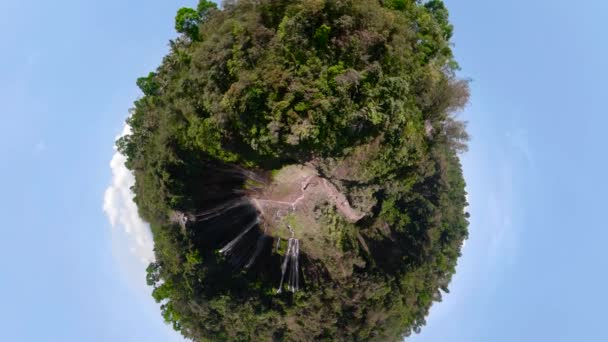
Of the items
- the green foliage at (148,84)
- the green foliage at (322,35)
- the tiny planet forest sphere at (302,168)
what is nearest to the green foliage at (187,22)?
the tiny planet forest sphere at (302,168)

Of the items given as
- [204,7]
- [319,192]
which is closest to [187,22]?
[204,7]

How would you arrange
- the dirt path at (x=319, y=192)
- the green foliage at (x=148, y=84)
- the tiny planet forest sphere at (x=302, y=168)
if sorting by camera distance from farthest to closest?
the green foliage at (x=148, y=84), the dirt path at (x=319, y=192), the tiny planet forest sphere at (x=302, y=168)

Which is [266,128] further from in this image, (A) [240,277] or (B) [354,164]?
(A) [240,277]

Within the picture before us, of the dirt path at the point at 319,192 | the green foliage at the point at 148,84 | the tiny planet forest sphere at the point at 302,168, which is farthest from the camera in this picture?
the green foliage at the point at 148,84

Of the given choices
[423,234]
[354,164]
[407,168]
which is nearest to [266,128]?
[354,164]

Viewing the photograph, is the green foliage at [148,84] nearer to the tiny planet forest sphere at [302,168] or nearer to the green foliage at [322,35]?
the tiny planet forest sphere at [302,168]

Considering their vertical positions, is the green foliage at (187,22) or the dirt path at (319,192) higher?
the green foliage at (187,22)

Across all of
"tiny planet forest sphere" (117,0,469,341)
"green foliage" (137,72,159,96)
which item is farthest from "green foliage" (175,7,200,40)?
"green foliage" (137,72,159,96)

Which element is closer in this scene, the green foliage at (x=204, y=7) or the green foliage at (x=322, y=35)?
the green foliage at (x=322, y=35)

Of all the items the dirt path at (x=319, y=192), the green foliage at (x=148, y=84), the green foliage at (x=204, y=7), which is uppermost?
the green foliage at (x=204, y=7)

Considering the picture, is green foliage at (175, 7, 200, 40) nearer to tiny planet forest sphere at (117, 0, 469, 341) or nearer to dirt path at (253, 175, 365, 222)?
tiny planet forest sphere at (117, 0, 469, 341)
